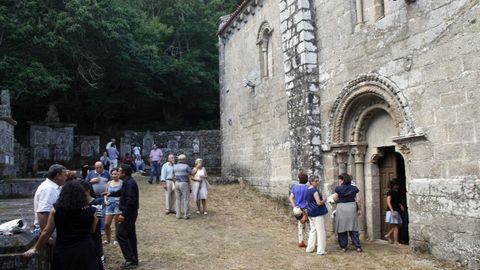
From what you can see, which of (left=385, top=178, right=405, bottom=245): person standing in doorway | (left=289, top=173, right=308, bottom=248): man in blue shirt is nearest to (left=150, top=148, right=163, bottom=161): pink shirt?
(left=289, top=173, right=308, bottom=248): man in blue shirt

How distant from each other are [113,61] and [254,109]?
12.9 metres

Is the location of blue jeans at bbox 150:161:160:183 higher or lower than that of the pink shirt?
lower

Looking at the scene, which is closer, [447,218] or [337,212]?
[447,218]

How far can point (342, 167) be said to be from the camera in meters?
10.0

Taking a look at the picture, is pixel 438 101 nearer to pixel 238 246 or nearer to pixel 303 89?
pixel 303 89

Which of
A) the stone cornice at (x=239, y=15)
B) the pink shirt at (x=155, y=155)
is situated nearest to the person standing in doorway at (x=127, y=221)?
the stone cornice at (x=239, y=15)

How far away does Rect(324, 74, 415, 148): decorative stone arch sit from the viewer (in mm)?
8281

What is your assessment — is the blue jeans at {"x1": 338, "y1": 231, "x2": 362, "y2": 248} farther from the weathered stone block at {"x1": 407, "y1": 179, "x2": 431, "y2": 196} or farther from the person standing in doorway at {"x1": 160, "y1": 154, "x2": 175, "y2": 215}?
the person standing in doorway at {"x1": 160, "y1": 154, "x2": 175, "y2": 215}

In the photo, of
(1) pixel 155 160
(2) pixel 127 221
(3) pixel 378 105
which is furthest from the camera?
(1) pixel 155 160

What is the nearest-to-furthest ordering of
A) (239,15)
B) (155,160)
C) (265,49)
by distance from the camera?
(265,49), (239,15), (155,160)

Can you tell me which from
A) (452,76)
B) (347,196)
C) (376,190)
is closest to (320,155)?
(376,190)

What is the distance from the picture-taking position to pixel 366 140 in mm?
9828

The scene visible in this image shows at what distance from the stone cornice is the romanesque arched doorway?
609cm

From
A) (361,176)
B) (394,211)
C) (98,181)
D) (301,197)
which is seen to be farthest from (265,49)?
(98,181)
